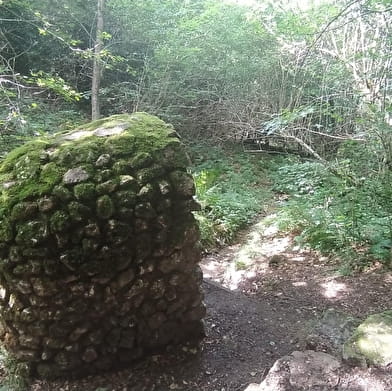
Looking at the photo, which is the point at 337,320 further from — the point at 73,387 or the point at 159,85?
the point at 159,85

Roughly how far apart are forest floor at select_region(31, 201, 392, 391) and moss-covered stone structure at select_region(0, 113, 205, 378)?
22cm

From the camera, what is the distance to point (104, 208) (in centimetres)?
257

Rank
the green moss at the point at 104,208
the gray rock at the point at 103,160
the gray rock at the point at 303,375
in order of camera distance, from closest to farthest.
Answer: the gray rock at the point at 303,375, the green moss at the point at 104,208, the gray rock at the point at 103,160

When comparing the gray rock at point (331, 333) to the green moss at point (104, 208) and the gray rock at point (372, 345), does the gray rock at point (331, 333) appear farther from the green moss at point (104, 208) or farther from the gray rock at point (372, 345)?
the green moss at point (104, 208)

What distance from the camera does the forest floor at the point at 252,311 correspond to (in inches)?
109

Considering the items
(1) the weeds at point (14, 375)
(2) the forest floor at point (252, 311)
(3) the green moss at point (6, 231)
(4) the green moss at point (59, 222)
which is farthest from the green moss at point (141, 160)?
(1) the weeds at point (14, 375)

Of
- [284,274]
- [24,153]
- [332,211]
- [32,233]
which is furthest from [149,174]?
[332,211]

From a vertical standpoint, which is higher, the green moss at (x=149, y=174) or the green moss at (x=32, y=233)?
the green moss at (x=149, y=174)

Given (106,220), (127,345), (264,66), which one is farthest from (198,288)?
(264,66)

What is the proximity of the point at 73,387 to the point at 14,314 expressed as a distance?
0.66 metres

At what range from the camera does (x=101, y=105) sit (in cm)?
1002

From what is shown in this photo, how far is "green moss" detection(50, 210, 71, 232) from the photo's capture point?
8.13 feet

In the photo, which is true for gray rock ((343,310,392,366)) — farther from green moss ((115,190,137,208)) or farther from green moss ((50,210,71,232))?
green moss ((50,210,71,232))

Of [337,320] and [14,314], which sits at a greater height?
[14,314]
